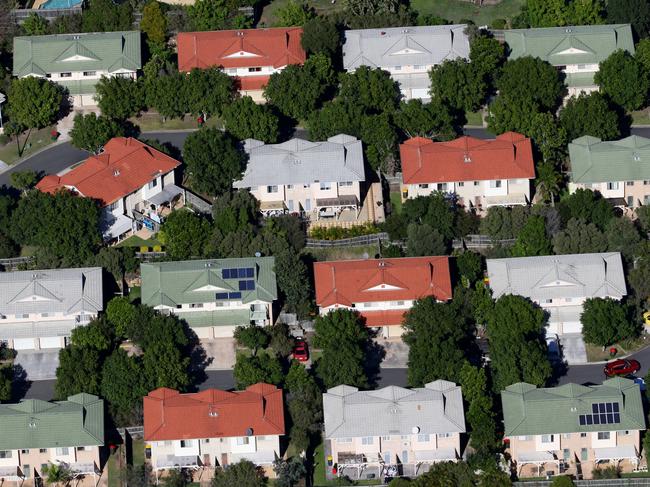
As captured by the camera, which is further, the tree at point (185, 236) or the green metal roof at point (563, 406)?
the tree at point (185, 236)

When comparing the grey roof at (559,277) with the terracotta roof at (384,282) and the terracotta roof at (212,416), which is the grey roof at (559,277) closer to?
the terracotta roof at (384,282)

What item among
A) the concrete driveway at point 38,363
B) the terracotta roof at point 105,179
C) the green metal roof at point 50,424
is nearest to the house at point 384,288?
the terracotta roof at point 105,179

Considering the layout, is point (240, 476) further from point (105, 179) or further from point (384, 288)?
point (105, 179)

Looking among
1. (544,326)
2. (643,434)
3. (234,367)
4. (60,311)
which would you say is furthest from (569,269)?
(60,311)

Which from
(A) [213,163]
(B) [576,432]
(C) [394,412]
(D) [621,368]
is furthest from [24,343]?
(D) [621,368]

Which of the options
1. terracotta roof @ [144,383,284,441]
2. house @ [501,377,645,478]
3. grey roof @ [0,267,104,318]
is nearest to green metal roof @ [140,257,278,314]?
grey roof @ [0,267,104,318]

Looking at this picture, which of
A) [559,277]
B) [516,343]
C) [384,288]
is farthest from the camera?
[559,277]
